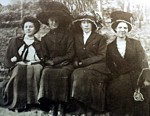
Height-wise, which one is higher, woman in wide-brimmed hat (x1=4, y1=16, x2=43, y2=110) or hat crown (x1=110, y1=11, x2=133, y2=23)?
hat crown (x1=110, y1=11, x2=133, y2=23)

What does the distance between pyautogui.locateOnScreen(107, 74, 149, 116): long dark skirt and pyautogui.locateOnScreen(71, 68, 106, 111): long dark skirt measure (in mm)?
68

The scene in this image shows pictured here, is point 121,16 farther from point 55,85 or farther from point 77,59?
point 55,85

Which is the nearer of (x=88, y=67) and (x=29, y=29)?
(x=88, y=67)

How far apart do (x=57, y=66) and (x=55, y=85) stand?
0.16 meters

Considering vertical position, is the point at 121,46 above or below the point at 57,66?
above

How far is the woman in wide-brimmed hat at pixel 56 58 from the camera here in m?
2.91

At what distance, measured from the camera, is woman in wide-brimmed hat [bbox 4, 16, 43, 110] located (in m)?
2.96

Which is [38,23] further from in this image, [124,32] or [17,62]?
[124,32]

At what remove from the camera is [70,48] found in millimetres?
2938

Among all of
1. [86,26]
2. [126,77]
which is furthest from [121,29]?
[126,77]

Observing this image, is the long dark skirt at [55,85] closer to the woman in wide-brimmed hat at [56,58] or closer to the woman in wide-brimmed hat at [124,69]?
the woman in wide-brimmed hat at [56,58]

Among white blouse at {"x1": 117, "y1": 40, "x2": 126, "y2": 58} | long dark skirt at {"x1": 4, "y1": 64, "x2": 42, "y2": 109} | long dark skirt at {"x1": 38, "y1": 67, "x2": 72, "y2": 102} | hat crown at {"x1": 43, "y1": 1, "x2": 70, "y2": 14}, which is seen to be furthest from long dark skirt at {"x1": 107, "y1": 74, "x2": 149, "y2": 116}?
hat crown at {"x1": 43, "y1": 1, "x2": 70, "y2": 14}

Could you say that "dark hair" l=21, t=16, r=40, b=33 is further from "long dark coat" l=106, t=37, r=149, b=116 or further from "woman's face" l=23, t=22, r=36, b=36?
"long dark coat" l=106, t=37, r=149, b=116

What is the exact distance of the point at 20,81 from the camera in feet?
9.79
